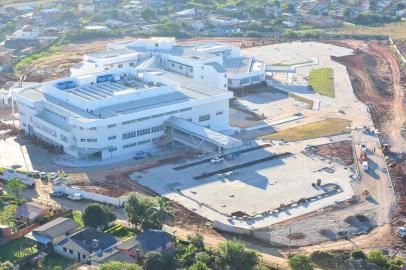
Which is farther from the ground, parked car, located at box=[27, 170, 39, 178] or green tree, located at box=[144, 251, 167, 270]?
green tree, located at box=[144, 251, 167, 270]

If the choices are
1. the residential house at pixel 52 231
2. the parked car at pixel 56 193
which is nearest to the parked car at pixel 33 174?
the parked car at pixel 56 193

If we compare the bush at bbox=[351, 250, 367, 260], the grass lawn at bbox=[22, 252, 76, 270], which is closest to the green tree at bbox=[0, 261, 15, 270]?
the grass lawn at bbox=[22, 252, 76, 270]

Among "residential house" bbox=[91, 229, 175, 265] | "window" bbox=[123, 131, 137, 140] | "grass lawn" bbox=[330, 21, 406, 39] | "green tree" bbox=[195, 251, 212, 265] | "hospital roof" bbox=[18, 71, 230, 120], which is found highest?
"hospital roof" bbox=[18, 71, 230, 120]

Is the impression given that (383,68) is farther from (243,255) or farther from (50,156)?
(243,255)

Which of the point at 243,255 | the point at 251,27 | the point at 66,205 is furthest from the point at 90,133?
the point at 251,27

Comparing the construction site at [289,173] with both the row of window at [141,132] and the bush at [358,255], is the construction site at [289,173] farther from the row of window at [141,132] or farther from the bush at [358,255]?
the row of window at [141,132]

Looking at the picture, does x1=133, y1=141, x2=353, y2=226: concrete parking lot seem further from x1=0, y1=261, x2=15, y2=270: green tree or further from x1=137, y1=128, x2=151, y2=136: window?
x1=0, y1=261, x2=15, y2=270: green tree
